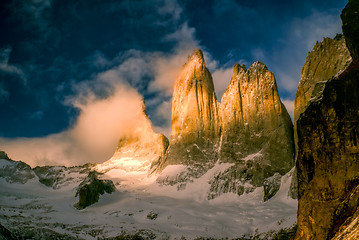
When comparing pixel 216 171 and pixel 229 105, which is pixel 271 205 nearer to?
pixel 216 171

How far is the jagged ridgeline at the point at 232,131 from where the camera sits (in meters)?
84.8

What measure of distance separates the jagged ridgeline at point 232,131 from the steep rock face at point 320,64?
14.2 meters

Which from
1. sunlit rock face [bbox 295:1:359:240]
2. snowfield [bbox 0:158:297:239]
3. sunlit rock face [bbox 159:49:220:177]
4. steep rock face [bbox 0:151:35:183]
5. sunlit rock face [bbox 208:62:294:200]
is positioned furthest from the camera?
steep rock face [bbox 0:151:35:183]

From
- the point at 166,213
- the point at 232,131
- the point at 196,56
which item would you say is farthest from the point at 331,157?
the point at 196,56

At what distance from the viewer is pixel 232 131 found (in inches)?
3930

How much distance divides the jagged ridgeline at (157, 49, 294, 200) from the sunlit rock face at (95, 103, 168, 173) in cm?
2372

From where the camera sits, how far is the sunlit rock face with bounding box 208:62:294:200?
83312 mm

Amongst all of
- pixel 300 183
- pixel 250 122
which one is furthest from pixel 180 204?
pixel 300 183

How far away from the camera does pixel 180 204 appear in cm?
8394

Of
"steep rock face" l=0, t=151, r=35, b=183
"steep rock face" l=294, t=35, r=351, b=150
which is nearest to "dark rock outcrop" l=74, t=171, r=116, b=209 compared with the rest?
"steep rock face" l=294, t=35, r=351, b=150

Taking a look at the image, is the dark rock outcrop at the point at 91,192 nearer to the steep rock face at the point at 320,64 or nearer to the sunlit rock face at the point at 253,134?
the sunlit rock face at the point at 253,134

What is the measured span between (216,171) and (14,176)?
9635 cm

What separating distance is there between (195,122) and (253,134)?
2595cm

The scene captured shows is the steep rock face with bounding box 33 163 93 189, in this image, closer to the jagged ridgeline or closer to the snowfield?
the snowfield
